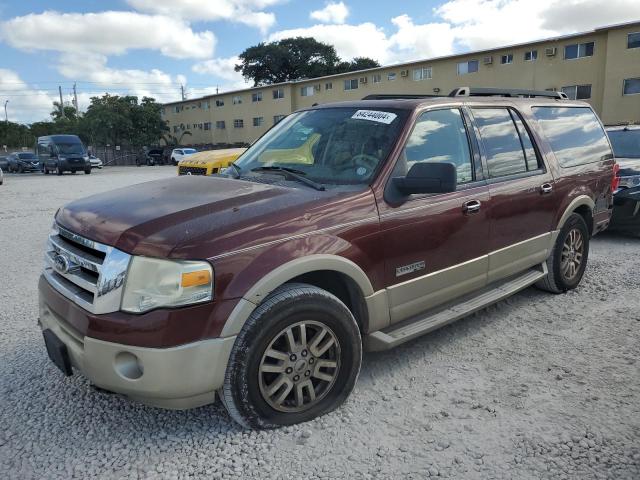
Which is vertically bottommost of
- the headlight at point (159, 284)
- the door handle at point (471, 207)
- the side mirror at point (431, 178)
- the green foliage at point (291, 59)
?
the headlight at point (159, 284)

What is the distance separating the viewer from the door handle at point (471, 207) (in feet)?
11.6

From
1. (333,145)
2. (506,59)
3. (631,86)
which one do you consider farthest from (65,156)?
(631,86)

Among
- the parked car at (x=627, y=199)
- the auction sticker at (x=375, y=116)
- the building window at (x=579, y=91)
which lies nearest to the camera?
the auction sticker at (x=375, y=116)

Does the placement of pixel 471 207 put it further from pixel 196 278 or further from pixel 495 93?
pixel 196 278

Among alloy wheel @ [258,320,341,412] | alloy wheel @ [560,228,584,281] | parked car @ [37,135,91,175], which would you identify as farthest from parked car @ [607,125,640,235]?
parked car @ [37,135,91,175]

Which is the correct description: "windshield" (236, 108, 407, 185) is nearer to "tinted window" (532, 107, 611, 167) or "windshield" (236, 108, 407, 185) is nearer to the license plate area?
the license plate area

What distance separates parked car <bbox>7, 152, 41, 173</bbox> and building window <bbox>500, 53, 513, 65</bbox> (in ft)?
106

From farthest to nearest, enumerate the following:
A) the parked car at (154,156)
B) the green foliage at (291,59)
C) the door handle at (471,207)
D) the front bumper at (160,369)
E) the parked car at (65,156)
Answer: the green foliage at (291,59), the parked car at (154,156), the parked car at (65,156), the door handle at (471,207), the front bumper at (160,369)

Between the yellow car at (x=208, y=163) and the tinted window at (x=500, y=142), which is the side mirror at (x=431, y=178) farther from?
the yellow car at (x=208, y=163)

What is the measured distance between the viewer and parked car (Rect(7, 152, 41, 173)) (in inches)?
1405

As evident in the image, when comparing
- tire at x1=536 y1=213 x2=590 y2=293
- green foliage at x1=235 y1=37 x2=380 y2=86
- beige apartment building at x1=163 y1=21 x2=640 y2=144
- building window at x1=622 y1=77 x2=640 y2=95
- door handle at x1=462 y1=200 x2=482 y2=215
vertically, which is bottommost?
tire at x1=536 y1=213 x2=590 y2=293

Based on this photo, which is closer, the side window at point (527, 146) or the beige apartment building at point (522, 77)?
the side window at point (527, 146)

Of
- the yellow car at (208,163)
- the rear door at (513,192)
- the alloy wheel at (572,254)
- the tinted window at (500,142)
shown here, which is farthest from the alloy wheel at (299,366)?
the yellow car at (208,163)

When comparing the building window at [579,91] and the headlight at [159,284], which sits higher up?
the building window at [579,91]
